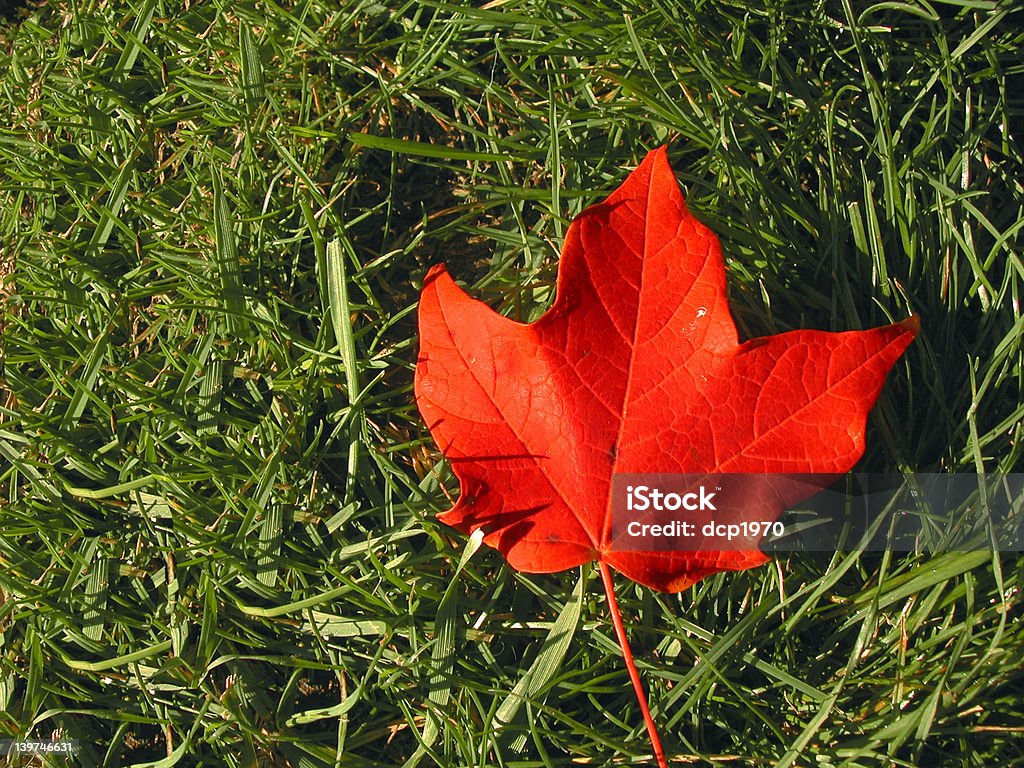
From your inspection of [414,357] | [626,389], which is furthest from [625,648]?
[414,357]

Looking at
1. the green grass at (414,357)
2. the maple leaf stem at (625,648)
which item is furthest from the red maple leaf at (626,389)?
the green grass at (414,357)

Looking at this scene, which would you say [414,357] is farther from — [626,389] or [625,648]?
[625,648]

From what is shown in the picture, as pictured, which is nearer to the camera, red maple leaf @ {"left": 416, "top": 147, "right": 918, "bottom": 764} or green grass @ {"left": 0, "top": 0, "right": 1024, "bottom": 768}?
red maple leaf @ {"left": 416, "top": 147, "right": 918, "bottom": 764}

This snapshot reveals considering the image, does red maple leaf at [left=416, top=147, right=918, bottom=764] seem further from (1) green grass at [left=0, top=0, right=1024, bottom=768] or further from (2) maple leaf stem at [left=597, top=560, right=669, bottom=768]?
(1) green grass at [left=0, top=0, right=1024, bottom=768]

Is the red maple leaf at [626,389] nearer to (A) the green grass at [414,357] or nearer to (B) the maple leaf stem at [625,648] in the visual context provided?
(B) the maple leaf stem at [625,648]

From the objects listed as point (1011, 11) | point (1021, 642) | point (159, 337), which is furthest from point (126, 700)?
point (1011, 11)

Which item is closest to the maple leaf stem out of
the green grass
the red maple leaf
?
the red maple leaf

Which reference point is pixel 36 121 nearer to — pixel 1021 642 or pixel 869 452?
pixel 869 452
